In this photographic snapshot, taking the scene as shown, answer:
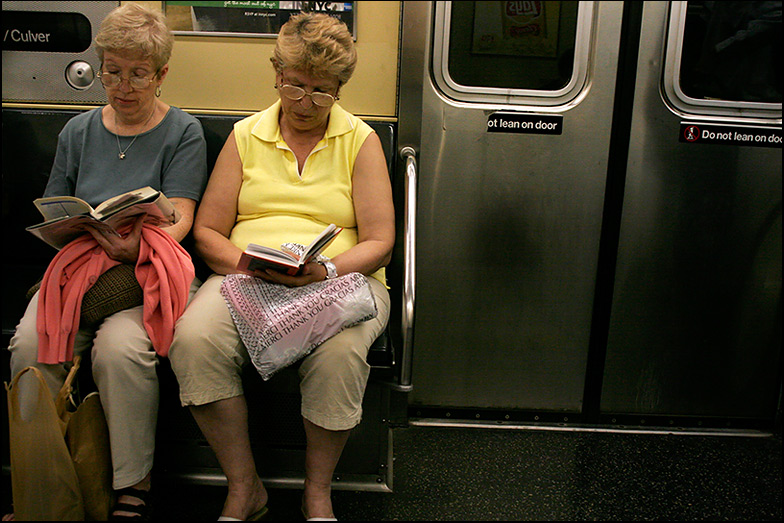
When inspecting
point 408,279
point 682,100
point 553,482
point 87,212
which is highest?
point 682,100

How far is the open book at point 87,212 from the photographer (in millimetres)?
1675

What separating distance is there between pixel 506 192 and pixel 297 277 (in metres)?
1.17

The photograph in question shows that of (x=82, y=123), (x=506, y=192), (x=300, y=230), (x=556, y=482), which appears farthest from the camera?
(x=506, y=192)

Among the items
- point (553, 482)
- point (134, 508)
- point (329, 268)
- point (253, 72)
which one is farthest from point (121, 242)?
point (553, 482)

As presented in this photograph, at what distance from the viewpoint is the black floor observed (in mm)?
2033

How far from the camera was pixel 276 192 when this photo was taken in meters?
2.02

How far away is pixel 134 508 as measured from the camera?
1778 mm

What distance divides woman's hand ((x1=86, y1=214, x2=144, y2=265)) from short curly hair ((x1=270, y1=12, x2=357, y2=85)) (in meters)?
0.66

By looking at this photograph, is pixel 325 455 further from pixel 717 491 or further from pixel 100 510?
pixel 717 491

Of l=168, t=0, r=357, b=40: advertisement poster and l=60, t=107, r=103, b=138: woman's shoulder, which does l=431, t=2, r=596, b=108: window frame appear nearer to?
l=168, t=0, r=357, b=40: advertisement poster

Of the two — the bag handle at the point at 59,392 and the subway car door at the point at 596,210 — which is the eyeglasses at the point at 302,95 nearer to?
the subway car door at the point at 596,210

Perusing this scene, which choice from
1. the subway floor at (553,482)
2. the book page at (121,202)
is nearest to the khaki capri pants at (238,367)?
the book page at (121,202)

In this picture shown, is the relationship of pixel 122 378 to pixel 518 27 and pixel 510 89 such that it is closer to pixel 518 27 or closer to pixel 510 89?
pixel 510 89

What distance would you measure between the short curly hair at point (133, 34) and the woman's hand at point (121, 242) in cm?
56
